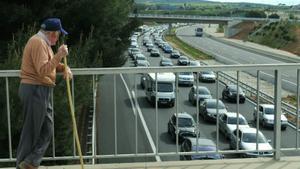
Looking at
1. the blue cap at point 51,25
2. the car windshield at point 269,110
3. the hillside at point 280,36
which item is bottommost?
the hillside at point 280,36

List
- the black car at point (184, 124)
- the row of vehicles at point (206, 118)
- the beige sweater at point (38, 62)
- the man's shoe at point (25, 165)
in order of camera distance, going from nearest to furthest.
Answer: the beige sweater at point (38, 62)
the man's shoe at point (25, 165)
the row of vehicles at point (206, 118)
the black car at point (184, 124)

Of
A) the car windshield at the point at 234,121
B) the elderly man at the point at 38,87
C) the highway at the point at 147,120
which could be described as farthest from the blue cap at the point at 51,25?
the car windshield at the point at 234,121

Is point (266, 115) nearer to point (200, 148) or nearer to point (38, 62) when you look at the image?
point (200, 148)

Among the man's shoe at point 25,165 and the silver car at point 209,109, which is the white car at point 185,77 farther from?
the man's shoe at point 25,165

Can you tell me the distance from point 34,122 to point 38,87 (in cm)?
32

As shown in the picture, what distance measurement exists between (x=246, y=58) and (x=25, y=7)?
80433mm

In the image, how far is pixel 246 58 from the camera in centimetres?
9525

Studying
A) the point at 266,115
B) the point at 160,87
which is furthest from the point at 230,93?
the point at 160,87

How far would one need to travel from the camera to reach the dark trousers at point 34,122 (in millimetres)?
4922

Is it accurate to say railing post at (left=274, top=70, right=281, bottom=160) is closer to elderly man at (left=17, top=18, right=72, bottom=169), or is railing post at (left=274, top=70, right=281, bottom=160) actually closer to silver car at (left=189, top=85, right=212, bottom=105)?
silver car at (left=189, top=85, right=212, bottom=105)

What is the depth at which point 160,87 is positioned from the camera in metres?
6.71

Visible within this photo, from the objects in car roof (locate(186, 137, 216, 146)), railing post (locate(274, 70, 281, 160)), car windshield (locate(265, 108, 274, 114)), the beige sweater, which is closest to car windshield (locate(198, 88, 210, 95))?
car roof (locate(186, 137, 216, 146))

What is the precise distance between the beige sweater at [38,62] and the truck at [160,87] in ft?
5.83

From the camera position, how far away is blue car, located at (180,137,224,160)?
21.9ft
